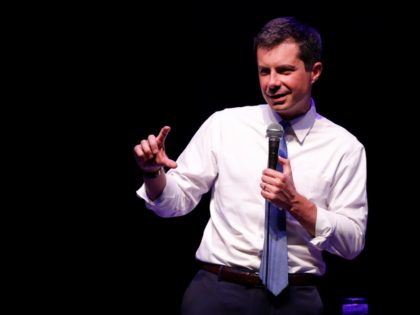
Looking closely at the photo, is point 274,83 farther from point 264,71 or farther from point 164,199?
point 164,199

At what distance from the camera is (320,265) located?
198 cm

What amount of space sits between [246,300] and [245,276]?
0.28ft

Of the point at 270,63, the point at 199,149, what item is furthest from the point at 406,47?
the point at 199,149

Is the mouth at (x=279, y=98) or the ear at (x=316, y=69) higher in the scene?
the ear at (x=316, y=69)

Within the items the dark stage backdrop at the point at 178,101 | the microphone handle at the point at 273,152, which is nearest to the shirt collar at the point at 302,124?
the microphone handle at the point at 273,152

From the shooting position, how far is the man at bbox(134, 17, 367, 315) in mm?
1848

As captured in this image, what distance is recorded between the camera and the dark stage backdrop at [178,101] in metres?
2.74

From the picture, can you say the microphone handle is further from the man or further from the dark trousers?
the dark trousers

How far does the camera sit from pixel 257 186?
1.98 meters

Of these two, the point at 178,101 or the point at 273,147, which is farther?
the point at 178,101

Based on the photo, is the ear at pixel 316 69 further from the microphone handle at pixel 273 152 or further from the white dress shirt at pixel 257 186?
the microphone handle at pixel 273 152

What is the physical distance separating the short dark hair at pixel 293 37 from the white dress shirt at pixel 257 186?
238 millimetres

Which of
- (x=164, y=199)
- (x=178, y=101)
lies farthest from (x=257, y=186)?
(x=178, y=101)

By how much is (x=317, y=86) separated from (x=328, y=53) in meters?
0.19
